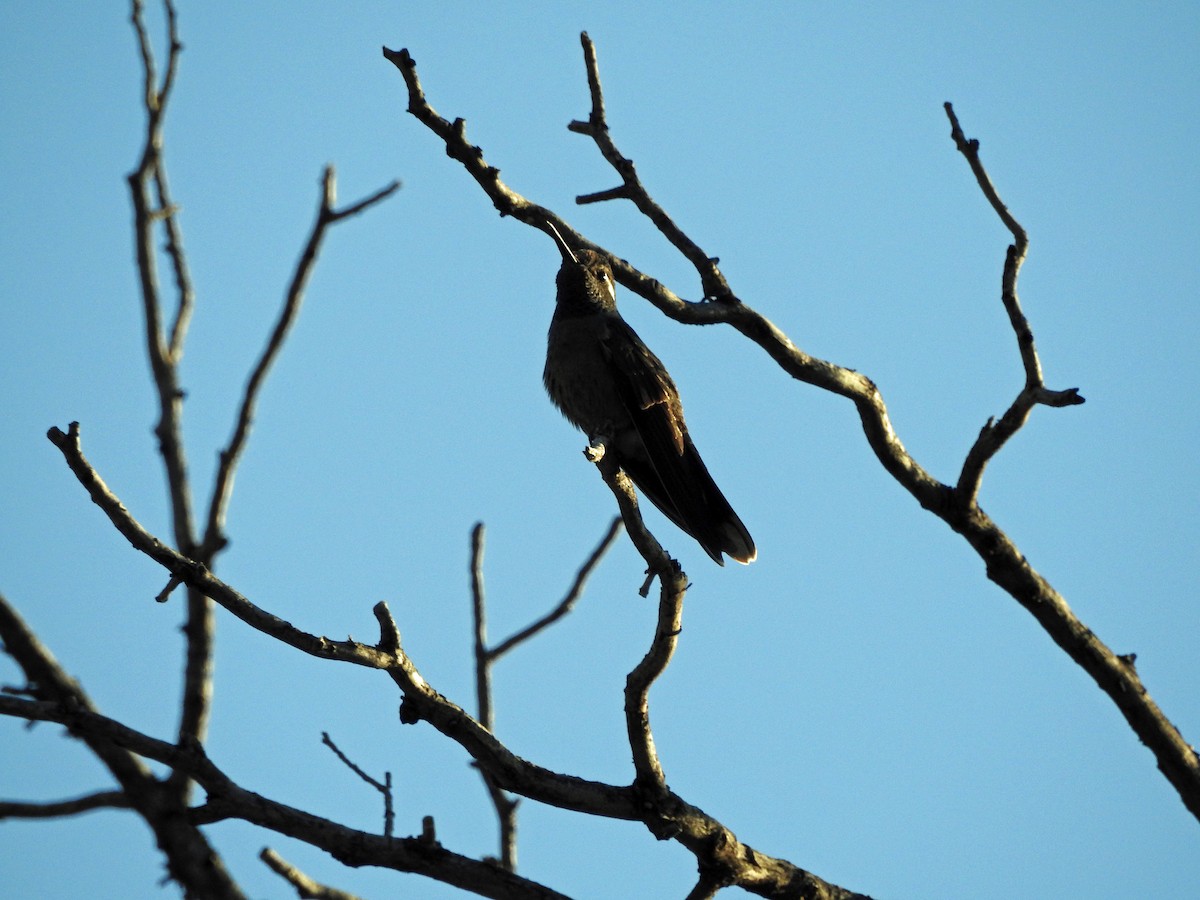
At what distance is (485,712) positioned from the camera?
4762 millimetres

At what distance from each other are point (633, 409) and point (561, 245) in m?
0.85

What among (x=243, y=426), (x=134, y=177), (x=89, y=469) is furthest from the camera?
(x=134, y=177)

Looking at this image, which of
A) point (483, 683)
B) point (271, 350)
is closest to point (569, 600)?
point (483, 683)

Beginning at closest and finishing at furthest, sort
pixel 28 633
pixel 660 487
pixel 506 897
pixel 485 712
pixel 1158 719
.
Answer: pixel 506 897 → pixel 1158 719 → pixel 485 712 → pixel 28 633 → pixel 660 487

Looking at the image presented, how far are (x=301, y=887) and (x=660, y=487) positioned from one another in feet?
8.87

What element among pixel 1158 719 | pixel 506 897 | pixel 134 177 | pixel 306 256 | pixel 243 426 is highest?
pixel 134 177

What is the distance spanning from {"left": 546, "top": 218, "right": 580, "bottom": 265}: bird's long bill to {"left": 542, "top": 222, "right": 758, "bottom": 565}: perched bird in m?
0.01

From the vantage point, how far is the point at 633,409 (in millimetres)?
5469

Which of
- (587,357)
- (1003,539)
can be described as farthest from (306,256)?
(1003,539)

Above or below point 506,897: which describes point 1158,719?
above

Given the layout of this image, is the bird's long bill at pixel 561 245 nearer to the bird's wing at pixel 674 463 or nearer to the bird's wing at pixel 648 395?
the bird's wing at pixel 648 395

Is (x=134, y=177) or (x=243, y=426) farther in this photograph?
(x=134, y=177)

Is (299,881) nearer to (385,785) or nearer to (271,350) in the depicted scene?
(385,785)

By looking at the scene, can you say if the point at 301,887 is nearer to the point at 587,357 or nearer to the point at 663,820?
the point at 663,820
